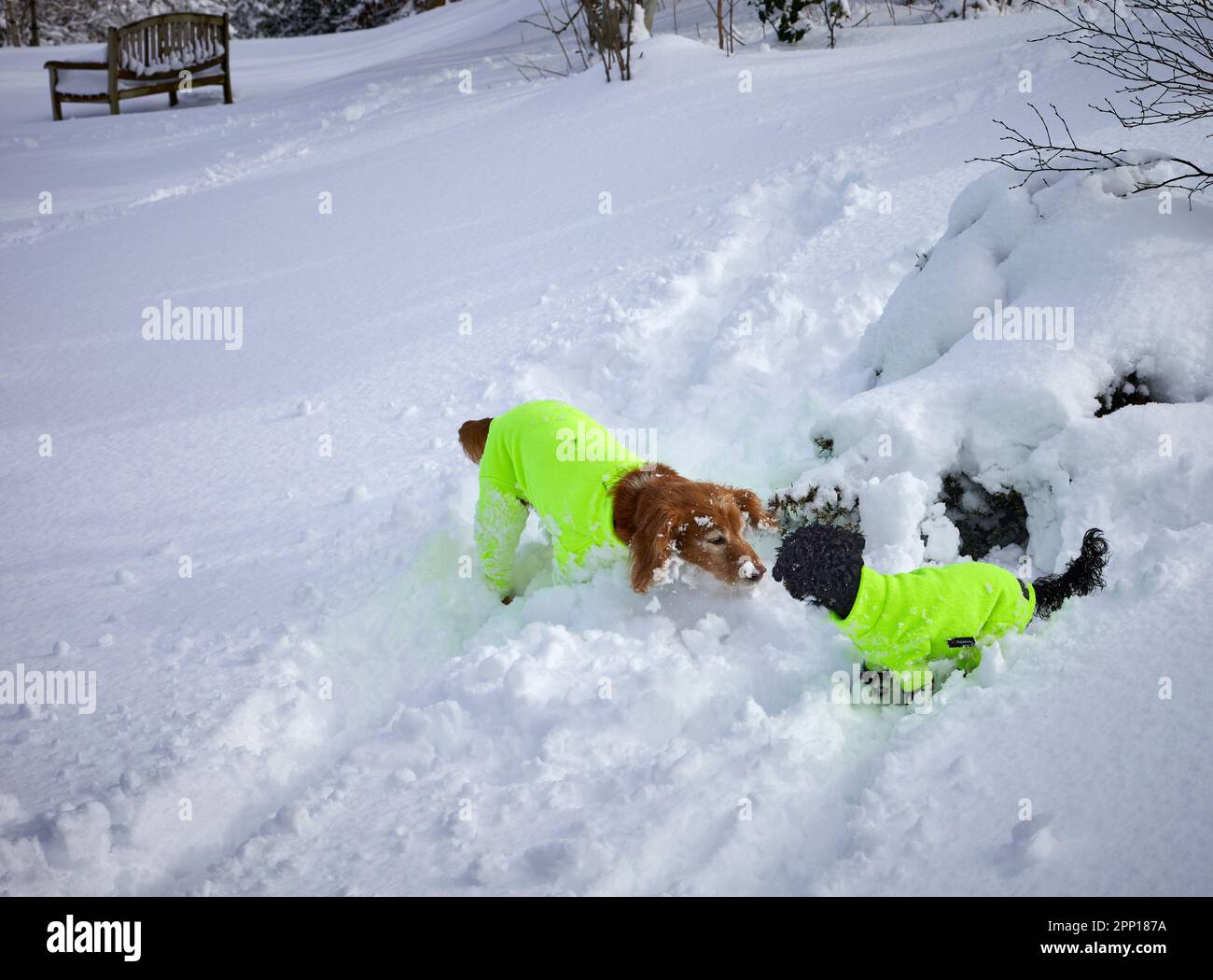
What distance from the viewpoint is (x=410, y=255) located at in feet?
21.4

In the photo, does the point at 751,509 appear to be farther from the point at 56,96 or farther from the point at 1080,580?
the point at 56,96

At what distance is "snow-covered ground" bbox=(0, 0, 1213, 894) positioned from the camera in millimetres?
2363

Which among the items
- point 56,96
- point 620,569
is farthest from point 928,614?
point 56,96

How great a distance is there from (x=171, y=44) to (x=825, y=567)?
14639 millimetres

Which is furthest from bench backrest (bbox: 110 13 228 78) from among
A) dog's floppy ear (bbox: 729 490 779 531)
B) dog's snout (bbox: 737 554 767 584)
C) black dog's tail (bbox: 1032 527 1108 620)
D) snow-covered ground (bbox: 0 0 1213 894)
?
black dog's tail (bbox: 1032 527 1108 620)

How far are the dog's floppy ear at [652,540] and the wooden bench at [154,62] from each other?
13235mm

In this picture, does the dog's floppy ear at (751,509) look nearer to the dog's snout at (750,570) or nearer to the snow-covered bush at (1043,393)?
the dog's snout at (750,570)

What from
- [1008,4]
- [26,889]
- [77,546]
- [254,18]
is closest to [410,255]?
[77,546]

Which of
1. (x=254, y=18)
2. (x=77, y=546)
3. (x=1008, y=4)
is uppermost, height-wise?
(x=254, y=18)

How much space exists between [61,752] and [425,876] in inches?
59.6

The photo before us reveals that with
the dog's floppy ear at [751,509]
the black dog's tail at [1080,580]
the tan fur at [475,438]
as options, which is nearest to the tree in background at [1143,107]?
the black dog's tail at [1080,580]

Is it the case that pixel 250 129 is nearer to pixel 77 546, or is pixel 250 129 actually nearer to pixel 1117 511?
pixel 77 546

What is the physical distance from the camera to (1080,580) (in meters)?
2.83
